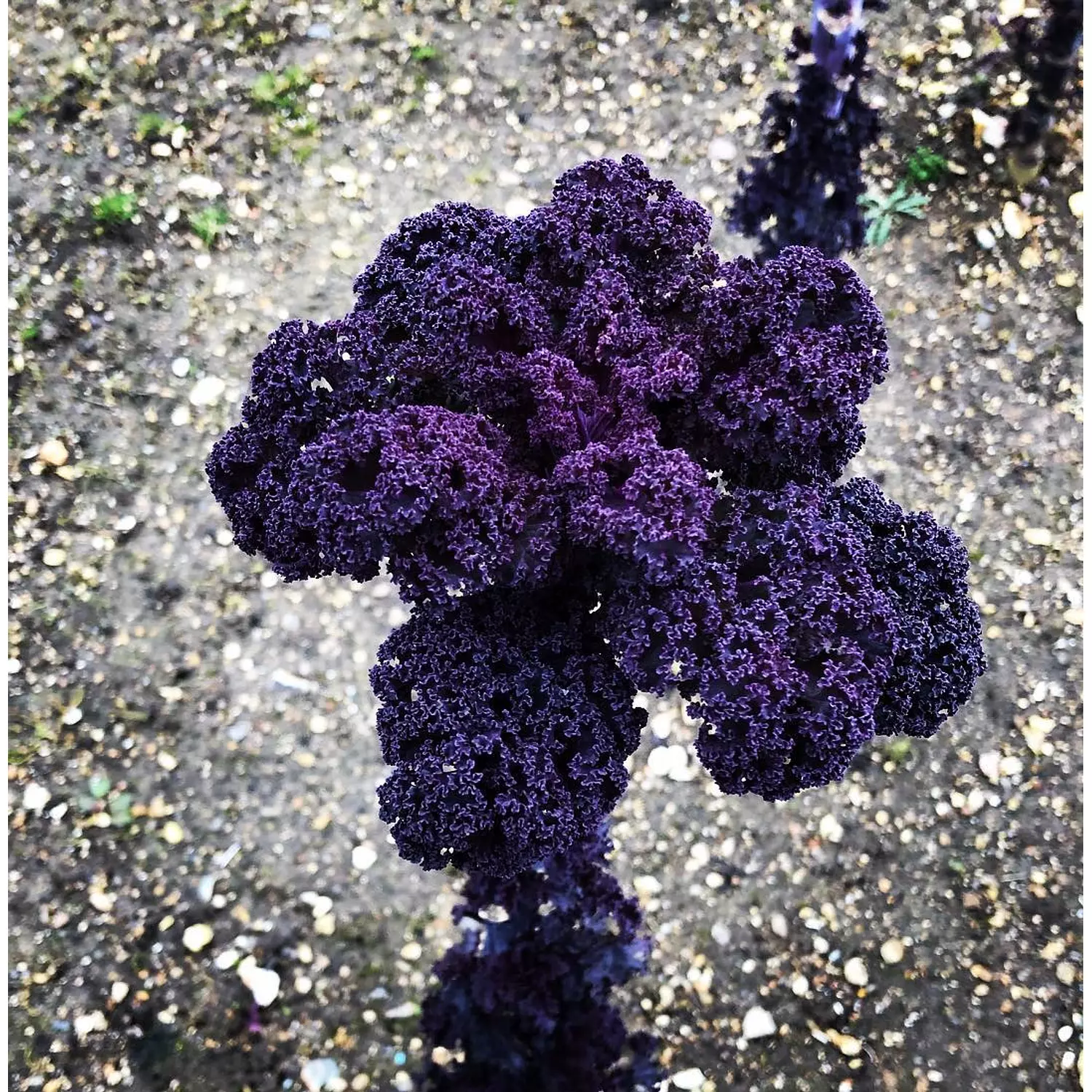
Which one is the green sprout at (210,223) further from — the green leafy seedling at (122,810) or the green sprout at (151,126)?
the green leafy seedling at (122,810)

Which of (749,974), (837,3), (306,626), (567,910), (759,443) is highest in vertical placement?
(837,3)

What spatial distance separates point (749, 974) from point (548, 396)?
214 cm

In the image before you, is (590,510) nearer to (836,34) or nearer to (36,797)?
A: (836,34)

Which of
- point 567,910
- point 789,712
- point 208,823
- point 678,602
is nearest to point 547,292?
point 678,602

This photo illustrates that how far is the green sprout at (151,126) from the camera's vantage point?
3631 millimetres

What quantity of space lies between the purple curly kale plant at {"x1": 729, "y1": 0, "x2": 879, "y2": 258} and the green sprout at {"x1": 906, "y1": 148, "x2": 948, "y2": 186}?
0.84m

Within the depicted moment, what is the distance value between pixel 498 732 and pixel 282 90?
309cm

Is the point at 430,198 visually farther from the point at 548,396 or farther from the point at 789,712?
the point at 789,712

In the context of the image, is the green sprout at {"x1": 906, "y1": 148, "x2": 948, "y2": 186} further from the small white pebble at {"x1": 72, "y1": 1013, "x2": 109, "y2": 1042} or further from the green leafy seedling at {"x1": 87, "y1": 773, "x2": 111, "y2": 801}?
the small white pebble at {"x1": 72, "y1": 1013, "x2": 109, "y2": 1042}

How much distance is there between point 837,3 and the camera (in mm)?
2350

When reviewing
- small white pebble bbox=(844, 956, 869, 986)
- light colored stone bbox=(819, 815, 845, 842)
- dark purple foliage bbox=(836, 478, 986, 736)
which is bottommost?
small white pebble bbox=(844, 956, 869, 986)

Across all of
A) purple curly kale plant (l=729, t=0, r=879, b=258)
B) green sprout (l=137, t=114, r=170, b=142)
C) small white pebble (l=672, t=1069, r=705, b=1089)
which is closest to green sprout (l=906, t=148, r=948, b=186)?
purple curly kale plant (l=729, t=0, r=879, b=258)

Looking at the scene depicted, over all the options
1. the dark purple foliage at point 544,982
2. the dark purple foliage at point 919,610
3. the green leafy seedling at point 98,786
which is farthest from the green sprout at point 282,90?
the dark purple foliage at point 919,610

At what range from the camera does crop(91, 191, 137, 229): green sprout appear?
3.51 meters
